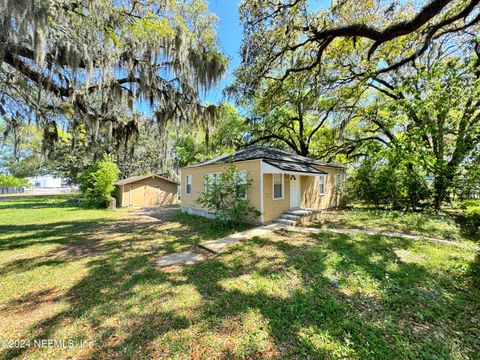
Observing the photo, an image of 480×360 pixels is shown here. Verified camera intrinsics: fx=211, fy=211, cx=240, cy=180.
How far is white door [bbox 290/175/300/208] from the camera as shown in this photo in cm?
1002

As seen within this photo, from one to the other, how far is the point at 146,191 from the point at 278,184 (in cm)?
1367

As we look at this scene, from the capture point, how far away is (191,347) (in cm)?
247

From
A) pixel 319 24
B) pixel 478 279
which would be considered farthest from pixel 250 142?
pixel 478 279

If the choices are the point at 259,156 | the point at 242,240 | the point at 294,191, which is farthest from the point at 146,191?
the point at 242,240

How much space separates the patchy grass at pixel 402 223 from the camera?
6.95 meters

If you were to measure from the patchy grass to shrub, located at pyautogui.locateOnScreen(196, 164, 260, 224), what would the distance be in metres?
2.98

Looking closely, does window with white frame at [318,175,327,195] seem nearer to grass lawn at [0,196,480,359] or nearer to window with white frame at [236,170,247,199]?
window with white frame at [236,170,247,199]

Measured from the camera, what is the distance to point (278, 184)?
30.8ft

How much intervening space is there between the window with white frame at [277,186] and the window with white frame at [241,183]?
4.30 ft

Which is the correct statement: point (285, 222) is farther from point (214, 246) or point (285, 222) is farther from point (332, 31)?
point (332, 31)

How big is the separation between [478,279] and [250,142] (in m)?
13.8

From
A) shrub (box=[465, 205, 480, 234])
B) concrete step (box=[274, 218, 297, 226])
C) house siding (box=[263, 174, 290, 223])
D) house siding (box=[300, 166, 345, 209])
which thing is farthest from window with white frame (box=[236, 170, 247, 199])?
shrub (box=[465, 205, 480, 234])

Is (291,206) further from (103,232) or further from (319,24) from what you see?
(103,232)

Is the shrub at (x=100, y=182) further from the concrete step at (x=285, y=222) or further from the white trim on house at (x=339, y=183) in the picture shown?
the white trim on house at (x=339, y=183)
